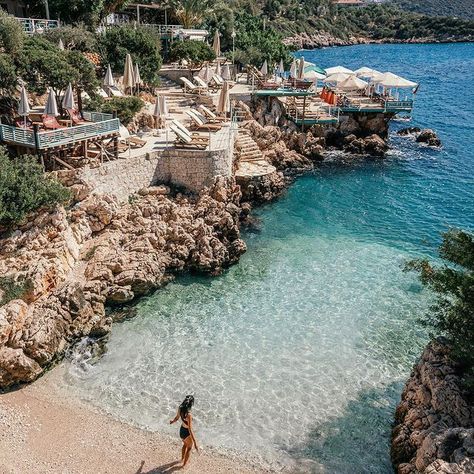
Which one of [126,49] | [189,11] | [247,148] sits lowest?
[247,148]

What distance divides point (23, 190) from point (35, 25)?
2134 cm

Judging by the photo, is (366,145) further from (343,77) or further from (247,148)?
(247,148)

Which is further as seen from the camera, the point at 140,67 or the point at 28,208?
the point at 140,67

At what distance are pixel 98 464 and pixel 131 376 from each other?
11.2ft

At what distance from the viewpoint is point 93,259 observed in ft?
67.3

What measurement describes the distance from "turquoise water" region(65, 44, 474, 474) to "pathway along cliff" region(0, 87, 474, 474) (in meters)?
1.03

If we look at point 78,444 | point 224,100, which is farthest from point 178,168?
point 78,444

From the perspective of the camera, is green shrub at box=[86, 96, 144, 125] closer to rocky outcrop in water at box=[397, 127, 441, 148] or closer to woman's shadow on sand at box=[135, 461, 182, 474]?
woman's shadow on sand at box=[135, 461, 182, 474]

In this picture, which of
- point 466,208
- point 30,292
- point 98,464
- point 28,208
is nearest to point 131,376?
point 98,464

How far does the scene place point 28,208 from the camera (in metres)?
19.6

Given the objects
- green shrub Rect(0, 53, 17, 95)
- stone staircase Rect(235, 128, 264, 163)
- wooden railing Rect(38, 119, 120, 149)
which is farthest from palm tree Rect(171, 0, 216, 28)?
wooden railing Rect(38, 119, 120, 149)

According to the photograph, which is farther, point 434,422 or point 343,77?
point 343,77

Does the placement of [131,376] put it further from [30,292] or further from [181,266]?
[181,266]

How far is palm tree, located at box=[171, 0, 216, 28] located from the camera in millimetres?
54219
